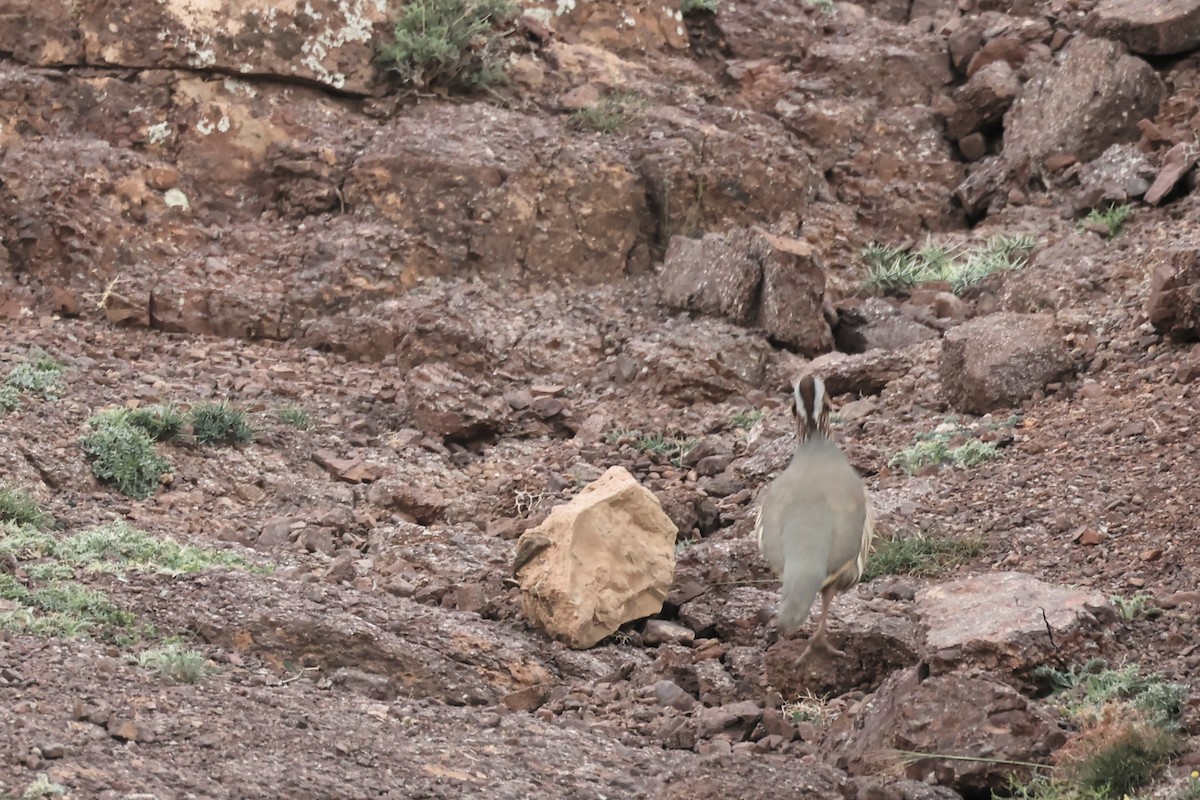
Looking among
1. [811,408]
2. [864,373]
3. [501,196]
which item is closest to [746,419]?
[864,373]

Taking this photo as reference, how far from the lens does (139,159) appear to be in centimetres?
1150

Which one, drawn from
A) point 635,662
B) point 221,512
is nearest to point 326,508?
point 221,512

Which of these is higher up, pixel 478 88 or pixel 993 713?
pixel 478 88

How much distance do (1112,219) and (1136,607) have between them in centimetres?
561

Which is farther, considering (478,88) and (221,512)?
(478,88)

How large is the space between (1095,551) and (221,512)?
4.70 meters

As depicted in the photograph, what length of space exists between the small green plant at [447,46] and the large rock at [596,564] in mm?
5885

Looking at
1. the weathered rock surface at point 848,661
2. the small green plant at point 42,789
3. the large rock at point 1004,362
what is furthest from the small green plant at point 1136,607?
the small green plant at point 42,789

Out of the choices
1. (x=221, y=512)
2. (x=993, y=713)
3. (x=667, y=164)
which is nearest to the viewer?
(x=993, y=713)

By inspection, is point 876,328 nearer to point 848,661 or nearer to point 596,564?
point 596,564

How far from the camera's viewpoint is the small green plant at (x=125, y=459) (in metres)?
8.64

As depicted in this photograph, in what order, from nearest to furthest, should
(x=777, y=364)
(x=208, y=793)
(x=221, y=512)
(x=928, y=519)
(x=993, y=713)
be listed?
(x=208, y=793) < (x=993, y=713) < (x=928, y=519) < (x=221, y=512) < (x=777, y=364)

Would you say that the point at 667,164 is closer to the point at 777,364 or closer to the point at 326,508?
the point at 777,364

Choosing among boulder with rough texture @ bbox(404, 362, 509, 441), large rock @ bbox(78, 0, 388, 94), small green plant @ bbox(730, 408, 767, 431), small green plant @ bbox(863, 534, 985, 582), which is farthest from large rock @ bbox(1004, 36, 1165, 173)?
small green plant @ bbox(863, 534, 985, 582)
